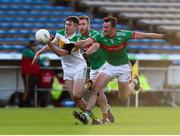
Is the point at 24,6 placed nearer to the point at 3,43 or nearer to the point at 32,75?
the point at 3,43

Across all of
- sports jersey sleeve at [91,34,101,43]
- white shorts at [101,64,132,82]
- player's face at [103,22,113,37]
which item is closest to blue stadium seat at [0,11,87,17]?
white shorts at [101,64,132,82]

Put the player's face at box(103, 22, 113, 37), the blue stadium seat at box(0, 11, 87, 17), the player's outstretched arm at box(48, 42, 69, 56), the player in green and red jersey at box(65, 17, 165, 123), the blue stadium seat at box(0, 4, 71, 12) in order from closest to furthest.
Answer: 1. the player's outstretched arm at box(48, 42, 69, 56)
2. the player in green and red jersey at box(65, 17, 165, 123)
3. the player's face at box(103, 22, 113, 37)
4. the blue stadium seat at box(0, 11, 87, 17)
5. the blue stadium seat at box(0, 4, 71, 12)

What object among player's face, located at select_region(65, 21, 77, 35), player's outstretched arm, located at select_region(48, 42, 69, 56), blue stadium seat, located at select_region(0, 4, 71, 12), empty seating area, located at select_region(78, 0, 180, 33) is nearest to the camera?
player's outstretched arm, located at select_region(48, 42, 69, 56)

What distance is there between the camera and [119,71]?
16.2m

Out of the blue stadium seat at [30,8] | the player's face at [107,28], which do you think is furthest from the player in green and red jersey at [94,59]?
the blue stadium seat at [30,8]

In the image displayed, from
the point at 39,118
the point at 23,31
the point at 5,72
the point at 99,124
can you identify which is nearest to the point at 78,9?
the point at 23,31

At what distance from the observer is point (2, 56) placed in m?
25.4

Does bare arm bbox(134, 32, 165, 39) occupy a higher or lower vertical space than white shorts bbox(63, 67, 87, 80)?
higher

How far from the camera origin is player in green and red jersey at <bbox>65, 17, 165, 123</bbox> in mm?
15383

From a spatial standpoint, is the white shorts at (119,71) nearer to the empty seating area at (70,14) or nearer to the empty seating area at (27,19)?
the empty seating area at (70,14)

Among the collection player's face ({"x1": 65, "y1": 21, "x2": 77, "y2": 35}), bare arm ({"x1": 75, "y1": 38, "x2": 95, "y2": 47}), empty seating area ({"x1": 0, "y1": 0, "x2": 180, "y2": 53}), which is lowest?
empty seating area ({"x1": 0, "y1": 0, "x2": 180, "y2": 53})

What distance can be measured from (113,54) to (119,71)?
42 centimetres

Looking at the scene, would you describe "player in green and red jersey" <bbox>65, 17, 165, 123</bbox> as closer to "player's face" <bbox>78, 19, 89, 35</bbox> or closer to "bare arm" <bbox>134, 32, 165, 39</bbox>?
"bare arm" <bbox>134, 32, 165, 39</bbox>

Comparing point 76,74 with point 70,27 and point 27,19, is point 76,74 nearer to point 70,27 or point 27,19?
point 70,27
